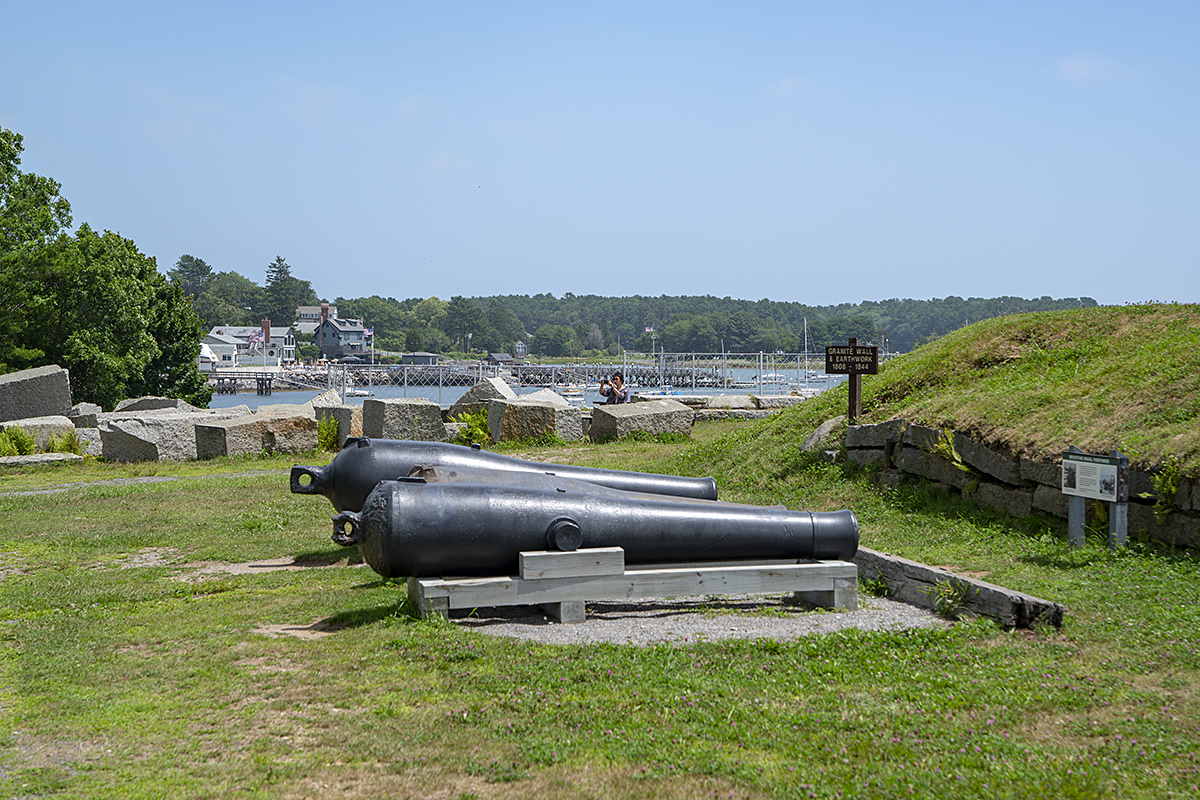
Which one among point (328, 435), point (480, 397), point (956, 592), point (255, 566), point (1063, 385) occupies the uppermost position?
point (1063, 385)

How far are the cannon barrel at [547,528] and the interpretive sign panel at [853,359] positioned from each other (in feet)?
18.2

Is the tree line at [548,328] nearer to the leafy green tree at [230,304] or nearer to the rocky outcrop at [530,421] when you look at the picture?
the leafy green tree at [230,304]

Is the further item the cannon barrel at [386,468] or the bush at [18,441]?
the bush at [18,441]

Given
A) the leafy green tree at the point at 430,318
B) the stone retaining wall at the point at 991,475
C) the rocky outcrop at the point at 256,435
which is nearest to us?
the stone retaining wall at the point at 991,475

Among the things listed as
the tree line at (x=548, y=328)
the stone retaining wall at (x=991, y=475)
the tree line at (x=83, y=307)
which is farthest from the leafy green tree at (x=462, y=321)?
the stone retaining wall at (x=991, y=475)

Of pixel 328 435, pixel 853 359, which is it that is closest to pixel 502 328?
pixel 328 435

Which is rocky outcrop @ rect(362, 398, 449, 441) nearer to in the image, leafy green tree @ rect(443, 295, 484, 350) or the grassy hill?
the grassy hill

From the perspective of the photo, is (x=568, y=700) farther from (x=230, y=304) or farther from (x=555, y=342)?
(x=230, y=304)

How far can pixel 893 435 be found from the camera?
10711 millimetres

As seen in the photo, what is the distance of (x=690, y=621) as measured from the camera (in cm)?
604

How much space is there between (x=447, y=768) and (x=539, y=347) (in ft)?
595

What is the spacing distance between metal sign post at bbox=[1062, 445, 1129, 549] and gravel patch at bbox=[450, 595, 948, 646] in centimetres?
183

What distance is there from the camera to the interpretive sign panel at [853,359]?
39.0 feet

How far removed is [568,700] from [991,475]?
6004 millimetres
